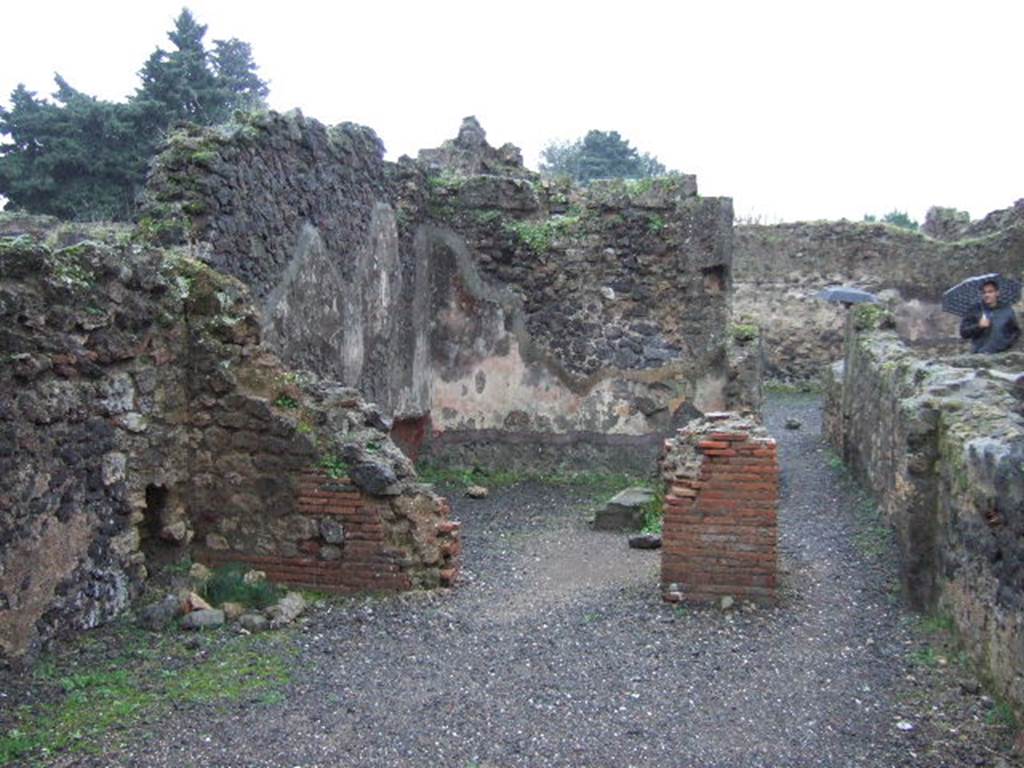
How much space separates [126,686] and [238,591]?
129cm

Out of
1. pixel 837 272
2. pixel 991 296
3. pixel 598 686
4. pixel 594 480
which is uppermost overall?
pixel 837 272

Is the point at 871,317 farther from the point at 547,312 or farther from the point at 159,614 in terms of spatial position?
the point at 159,614

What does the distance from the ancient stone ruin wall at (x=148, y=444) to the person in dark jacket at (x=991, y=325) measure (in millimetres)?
5882

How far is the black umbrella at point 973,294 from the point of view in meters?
9.70

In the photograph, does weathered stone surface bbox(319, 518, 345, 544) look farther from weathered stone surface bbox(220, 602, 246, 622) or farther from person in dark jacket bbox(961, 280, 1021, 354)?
person in dark jacket bbox(961, 280, 1021, 354)

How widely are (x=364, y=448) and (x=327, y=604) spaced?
0.89 meters

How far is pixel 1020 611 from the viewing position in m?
4.10

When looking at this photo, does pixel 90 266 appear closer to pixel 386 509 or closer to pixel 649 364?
pixel 386 509

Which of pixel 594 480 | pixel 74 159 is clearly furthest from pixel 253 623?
pixel 74 159

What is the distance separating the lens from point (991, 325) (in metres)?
9.39

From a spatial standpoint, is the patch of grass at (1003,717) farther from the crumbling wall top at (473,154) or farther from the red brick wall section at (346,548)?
the crumbling wall top at (473,154)

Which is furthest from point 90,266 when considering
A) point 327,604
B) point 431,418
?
point 431,418

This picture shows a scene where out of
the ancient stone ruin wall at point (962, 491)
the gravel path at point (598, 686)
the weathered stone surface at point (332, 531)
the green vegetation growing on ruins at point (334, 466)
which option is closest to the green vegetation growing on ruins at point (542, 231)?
the ancient stone ruin wall at point (962, 491)

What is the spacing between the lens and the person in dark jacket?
9.33m
